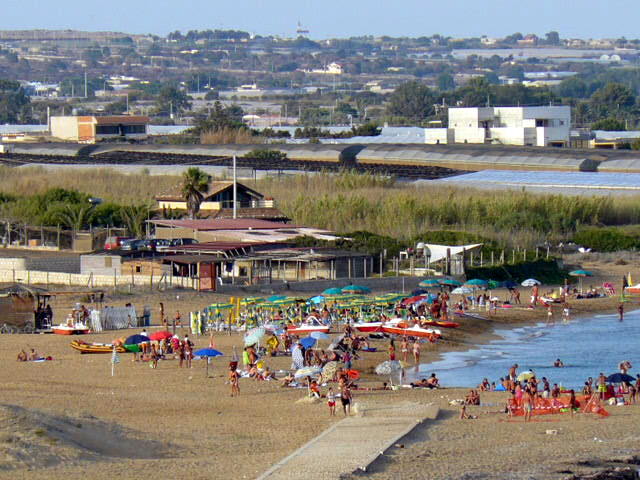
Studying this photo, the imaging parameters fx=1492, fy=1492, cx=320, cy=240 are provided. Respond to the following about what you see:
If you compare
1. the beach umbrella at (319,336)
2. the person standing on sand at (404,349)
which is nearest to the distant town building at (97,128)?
the person standing on sand at (404,349)

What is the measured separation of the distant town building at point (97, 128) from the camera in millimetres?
112312

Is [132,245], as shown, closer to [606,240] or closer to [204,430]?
[606,240]

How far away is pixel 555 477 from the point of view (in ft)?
63.5

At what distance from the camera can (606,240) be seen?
183 feet

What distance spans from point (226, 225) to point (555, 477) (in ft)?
106

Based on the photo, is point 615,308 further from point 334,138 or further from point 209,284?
point 334,138

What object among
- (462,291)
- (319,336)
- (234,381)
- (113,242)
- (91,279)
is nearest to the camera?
(234,381)

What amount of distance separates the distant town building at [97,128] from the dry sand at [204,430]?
83.1m

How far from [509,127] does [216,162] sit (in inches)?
1117

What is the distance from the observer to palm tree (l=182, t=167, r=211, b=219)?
56.1 metres

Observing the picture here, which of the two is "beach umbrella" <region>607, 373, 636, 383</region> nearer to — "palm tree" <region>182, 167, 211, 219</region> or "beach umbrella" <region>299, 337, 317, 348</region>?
"beach umbrella" <region>299, 337, 317, 348</region>

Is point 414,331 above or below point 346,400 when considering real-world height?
below

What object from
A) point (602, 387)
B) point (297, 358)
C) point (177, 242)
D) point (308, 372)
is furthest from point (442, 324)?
point (177, 242)

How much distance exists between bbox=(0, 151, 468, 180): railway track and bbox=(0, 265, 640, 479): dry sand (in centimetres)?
4760
